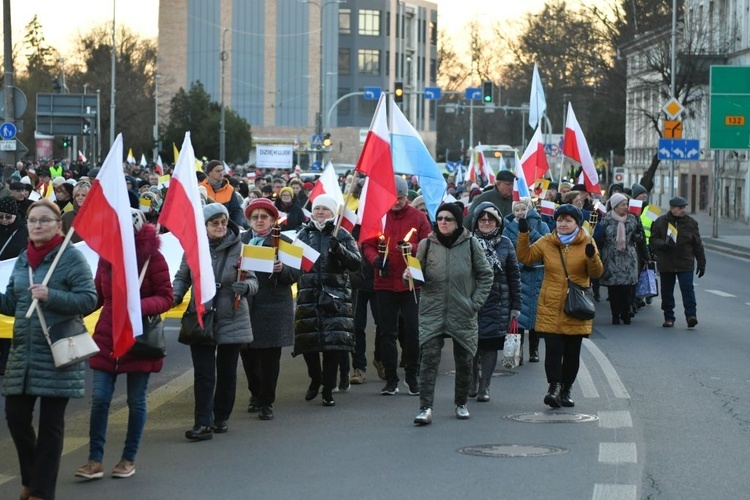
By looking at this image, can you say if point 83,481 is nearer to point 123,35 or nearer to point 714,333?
point 714,333

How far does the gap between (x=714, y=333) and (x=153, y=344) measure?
34.7ft

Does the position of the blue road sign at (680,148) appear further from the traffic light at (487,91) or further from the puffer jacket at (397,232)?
the puffer jacket at (397,232)

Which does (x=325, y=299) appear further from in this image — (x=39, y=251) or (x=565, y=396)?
(x=39, y=251)

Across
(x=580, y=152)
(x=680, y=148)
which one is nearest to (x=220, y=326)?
(x=580, y=152)

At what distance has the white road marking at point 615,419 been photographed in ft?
35.3

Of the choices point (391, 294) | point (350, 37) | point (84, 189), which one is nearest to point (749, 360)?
point (391, 294)

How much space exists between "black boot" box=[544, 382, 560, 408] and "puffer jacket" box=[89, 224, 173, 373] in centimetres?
361

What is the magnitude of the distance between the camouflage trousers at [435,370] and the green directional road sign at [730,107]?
3167cm

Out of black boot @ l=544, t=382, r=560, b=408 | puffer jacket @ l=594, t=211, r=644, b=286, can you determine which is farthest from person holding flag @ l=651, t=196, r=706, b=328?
black boot @ l=544, t=382, r=560, b=408

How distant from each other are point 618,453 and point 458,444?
3.55ft

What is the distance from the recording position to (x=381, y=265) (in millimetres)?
12641

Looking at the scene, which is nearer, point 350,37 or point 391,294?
point 391,294

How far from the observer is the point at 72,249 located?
8.07m

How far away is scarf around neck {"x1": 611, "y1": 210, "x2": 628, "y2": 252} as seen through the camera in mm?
19375
